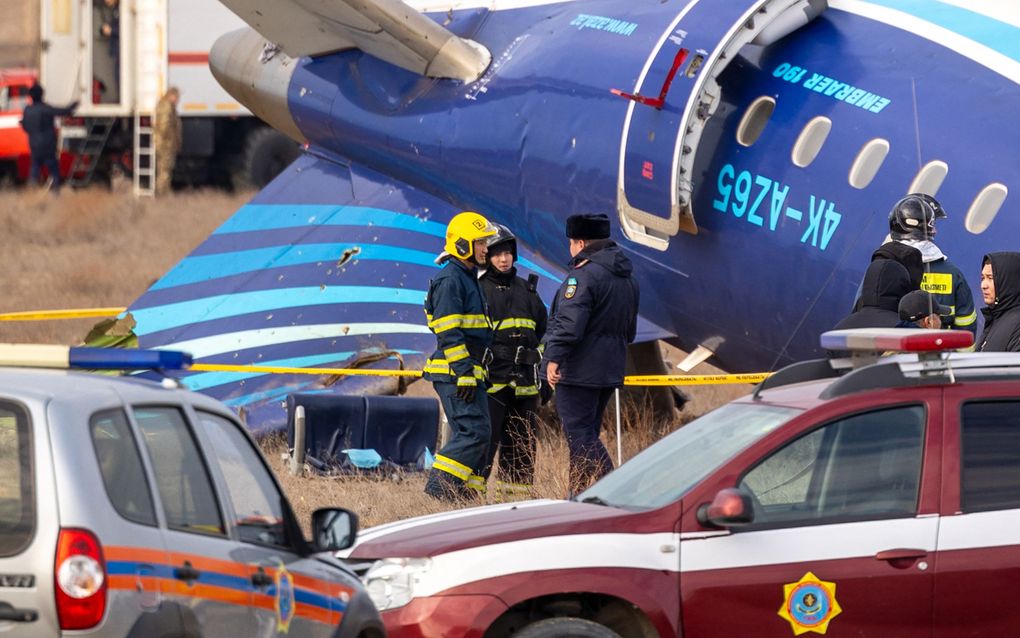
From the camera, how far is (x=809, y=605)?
21.2 feet

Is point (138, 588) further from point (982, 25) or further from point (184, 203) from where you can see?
point (184, 203)

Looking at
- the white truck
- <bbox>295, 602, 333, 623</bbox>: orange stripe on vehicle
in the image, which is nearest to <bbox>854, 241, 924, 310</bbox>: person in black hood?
<bbox>295, 602, 333, 623</bbox>: orange stripe on vehicle

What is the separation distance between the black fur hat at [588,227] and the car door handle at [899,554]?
15.0 feet

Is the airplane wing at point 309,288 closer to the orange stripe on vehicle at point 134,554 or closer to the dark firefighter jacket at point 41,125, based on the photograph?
the orange stripe on vehicle at point 134,554

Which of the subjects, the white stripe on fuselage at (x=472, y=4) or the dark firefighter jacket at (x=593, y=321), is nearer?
the dark firefighter jacket at (x=593, y=321)

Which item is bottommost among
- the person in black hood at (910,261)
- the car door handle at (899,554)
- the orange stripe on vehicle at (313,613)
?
the orange stripe on vehicle at (313,613)

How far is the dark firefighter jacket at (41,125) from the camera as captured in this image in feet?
99.6

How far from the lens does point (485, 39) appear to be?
14438mm

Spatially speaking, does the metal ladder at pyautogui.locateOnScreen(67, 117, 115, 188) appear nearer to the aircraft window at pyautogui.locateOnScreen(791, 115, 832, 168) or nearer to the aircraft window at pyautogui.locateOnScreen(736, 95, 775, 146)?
the aircraft window at pyautogui.locateOnScreen(736, 95, 775, 146)

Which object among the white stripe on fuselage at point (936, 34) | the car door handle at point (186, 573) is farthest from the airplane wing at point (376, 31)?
the car door handle at point (186, 573)

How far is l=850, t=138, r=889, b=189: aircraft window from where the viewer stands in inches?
420

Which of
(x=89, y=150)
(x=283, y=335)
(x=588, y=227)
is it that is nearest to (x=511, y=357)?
(x=588, y=227)

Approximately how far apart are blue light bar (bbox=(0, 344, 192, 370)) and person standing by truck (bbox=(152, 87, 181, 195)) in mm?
25774

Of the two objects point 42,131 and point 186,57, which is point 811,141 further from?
point 42,131
